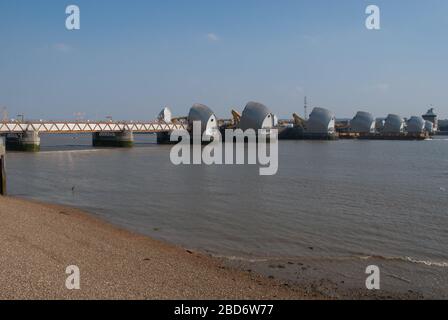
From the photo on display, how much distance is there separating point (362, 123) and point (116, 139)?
5280cm

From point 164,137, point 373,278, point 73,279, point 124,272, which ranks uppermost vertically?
point 164,137

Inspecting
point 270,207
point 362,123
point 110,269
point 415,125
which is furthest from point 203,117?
point 110,269

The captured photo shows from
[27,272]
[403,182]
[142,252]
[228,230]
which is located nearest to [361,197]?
[403,182]

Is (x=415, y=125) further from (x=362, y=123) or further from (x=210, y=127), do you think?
(x=210, y=127)

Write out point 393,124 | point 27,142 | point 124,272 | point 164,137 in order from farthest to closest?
point 393,124 < point 164,137 < point 27,142 < point 124,272

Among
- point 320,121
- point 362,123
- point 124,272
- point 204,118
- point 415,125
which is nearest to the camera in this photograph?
point 124,272

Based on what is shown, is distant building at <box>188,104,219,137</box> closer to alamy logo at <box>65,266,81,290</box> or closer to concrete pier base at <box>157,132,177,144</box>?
concrete pier base at <box>157,132,177,144</box>

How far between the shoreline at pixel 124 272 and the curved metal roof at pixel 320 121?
70.3m

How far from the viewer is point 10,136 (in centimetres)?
4291

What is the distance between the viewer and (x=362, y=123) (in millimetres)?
88938

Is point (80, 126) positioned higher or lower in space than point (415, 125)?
lower

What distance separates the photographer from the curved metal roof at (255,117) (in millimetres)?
67812

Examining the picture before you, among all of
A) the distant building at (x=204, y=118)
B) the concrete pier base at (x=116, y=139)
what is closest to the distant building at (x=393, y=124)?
the distant building at (x=204, y=118)
